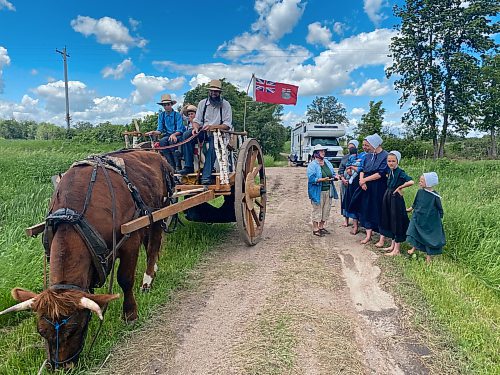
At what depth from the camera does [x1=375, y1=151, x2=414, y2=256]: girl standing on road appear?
20.1 feet

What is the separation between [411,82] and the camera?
25.5 m

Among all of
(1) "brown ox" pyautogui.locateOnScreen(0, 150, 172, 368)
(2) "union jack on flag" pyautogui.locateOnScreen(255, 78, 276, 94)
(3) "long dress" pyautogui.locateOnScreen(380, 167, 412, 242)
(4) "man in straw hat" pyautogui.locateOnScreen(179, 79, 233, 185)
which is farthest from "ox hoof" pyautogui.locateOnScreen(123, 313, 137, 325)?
(2) "union jack on flag" pyautogui.locateOnScreen(255, 78, 276, 94)

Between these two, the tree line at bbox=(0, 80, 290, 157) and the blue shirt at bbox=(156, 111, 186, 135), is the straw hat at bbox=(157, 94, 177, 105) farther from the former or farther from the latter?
the tree line at bbox=(0, 80, 290, 157)

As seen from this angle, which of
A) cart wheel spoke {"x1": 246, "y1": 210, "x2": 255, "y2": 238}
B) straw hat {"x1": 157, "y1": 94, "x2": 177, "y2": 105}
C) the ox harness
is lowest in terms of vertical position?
cart wheel spoke {"x1": 246, "y1": 210, "x2": 255, "y2": 238}

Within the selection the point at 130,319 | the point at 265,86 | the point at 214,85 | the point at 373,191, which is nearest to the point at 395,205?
the point at 373,191

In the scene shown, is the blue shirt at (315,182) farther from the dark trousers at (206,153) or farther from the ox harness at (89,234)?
the ox harness at (89,234)

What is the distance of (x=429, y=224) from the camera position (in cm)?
564

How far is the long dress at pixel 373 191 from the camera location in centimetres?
652

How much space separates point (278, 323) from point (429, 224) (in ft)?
9.68

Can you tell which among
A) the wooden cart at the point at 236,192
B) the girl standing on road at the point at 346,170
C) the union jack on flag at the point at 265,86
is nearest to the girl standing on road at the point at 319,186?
the girl standing on road at the point at 346,170

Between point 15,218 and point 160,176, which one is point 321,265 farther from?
point 15,218

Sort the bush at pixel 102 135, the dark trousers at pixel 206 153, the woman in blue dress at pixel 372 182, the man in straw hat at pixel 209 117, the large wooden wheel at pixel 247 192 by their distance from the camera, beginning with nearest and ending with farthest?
the large wooden wheel at pixel 247 192
the dark trousers at pixel 206 153
the man in straw hat at pixel 209 117
the woman in blue dress at pixel 372 182
the bush at pixel 102 135

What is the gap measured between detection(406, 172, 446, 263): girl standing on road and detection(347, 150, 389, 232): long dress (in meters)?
0.88

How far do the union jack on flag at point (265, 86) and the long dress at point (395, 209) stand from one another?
525 inches
